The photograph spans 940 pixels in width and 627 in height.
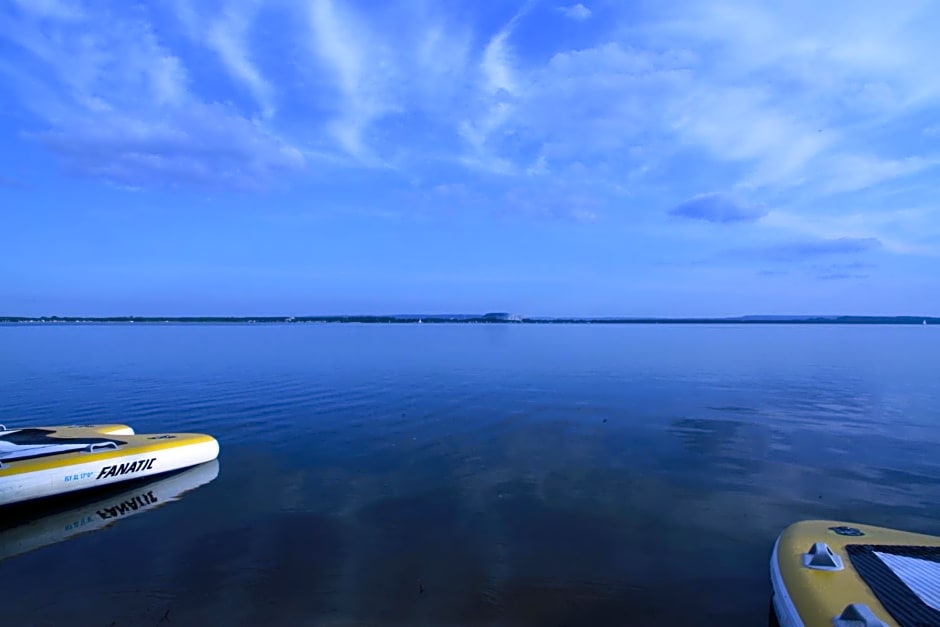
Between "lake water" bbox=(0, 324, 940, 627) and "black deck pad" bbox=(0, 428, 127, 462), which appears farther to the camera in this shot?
"black deck pad" bbox=(0, 428, 127, 462)

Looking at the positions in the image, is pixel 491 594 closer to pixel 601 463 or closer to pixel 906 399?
pixel 601 463

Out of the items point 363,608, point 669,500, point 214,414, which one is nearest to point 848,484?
point 669,500

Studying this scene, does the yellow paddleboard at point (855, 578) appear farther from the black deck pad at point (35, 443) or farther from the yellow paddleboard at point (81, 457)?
the black deck pad at point (35, 443)

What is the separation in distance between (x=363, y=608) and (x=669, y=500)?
7.98 meters

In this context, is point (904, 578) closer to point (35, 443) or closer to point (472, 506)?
point (472, 506)

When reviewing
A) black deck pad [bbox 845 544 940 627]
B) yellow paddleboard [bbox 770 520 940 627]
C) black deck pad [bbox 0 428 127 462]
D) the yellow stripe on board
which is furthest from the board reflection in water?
black deck pad [bbox 845 544 940 627]

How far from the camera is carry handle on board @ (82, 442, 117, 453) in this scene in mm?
15159

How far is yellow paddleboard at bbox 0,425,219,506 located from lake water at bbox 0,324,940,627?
591 mm

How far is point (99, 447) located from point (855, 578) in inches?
691

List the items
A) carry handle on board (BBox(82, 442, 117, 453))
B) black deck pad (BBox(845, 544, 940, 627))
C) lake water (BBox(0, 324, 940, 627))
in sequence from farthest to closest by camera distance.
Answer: carry handle on board (BBox(82, 442, 117, 453)), lake water (BBox(0, 324, 940, 627)), black deck pad (BBox(845, 544, 940, 627))

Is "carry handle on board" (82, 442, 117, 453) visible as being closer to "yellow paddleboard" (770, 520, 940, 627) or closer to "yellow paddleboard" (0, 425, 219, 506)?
"yellow paddleboard" (0, 425, 219, 506)

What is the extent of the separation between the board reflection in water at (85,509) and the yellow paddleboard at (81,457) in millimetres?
281

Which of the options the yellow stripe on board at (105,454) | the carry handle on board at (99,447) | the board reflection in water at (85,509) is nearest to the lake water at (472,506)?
the board reflection in water at (85,509)

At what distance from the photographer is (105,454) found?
49.1 feet
